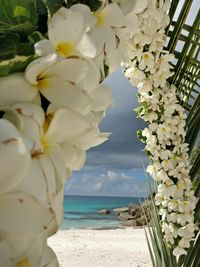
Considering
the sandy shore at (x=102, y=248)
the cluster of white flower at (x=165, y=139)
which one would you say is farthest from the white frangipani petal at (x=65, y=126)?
the sandy shore at (x=102, y=248)

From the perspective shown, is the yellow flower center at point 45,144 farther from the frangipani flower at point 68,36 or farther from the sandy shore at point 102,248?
the sandy shore at point 102,248

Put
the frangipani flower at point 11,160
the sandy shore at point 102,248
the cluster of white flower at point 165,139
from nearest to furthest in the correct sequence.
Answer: the frangipani flower at point 11,160
the cluster of white flower at point 165,139
the sandy shore at point 102,248

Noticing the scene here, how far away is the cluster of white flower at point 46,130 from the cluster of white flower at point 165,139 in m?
1.89

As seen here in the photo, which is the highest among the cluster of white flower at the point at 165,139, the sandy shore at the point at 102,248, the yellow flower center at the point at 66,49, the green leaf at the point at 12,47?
the yellow flower center at the point at 66,49

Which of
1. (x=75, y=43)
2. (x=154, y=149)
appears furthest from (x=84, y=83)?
(x=154, y=149)

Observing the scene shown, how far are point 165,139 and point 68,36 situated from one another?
2.00 m

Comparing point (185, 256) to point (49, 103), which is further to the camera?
point (185, 256)

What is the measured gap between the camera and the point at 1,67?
0.85 ft

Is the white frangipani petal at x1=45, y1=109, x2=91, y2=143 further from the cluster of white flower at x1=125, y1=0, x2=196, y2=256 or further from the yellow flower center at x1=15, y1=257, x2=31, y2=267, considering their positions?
the cluster of white flower at x1=125, y1=0, x2=196, y2=256

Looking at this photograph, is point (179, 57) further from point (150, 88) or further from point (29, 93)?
point (29, 93)

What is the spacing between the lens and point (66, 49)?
288 mm

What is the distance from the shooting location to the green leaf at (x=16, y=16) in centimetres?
29

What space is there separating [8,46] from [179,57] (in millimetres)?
2038

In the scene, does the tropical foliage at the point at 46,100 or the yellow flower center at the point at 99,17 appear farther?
the yellow flower center at the point at 99,17
